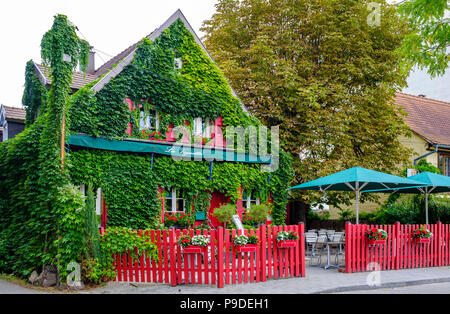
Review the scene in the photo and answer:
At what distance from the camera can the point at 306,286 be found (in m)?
9.70

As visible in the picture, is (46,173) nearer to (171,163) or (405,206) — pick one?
(171,163)

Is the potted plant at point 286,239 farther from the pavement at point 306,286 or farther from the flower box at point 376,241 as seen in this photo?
the flower box at point 376,241

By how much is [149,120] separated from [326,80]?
30.0 ft

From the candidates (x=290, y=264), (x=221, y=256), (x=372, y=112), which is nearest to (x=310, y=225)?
(x=372, y=112)

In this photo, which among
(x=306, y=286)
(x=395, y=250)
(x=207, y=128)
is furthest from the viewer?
(x=207, y=128)

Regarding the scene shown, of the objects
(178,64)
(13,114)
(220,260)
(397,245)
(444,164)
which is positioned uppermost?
(178,64)

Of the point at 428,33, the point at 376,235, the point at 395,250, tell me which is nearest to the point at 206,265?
the point at 376,235

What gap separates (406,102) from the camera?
29.2 meters

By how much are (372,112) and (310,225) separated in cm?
781

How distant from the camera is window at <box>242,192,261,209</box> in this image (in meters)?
18.6

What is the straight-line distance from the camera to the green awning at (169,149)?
14.3m

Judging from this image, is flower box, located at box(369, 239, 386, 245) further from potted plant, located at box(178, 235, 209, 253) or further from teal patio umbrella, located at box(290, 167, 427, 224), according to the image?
potted plant, located at box(178, 235, 209, 253)

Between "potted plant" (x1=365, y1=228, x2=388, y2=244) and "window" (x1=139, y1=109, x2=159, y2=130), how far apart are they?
8.54 meters

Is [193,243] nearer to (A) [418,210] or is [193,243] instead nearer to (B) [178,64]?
(B) [178,64]
